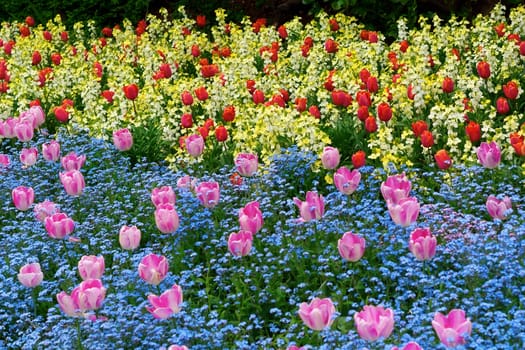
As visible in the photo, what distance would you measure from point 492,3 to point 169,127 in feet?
15.1

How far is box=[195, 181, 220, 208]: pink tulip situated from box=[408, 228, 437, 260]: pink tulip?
1200mm

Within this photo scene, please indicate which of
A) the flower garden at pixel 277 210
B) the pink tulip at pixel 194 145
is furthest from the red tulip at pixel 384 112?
the pink tulip at pixel 194 145

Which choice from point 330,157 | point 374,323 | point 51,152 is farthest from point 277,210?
point 374,323

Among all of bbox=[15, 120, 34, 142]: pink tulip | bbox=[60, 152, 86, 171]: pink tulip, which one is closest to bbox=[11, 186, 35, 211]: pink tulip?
bbox=[60, 152, 86, 171]: pink tulip

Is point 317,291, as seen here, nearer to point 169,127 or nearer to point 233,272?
point 233,272

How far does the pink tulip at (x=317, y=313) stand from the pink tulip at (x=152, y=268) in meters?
0.76

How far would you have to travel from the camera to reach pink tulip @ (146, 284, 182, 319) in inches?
137

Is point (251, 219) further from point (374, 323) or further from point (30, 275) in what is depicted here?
point (374, 323)

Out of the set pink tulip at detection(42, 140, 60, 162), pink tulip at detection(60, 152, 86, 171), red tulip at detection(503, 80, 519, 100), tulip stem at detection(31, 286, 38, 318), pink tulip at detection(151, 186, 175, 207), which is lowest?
tulip stem at detection(31, 286, 38, 318)

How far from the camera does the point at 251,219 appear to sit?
4.12 m

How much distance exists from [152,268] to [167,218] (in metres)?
0.56

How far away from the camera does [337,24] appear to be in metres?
8.91

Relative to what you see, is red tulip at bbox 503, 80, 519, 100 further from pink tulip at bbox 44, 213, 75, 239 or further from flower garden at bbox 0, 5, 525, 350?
pink tulip at bbox 44, 213, 75, 239

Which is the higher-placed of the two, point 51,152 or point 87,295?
point 87,295
